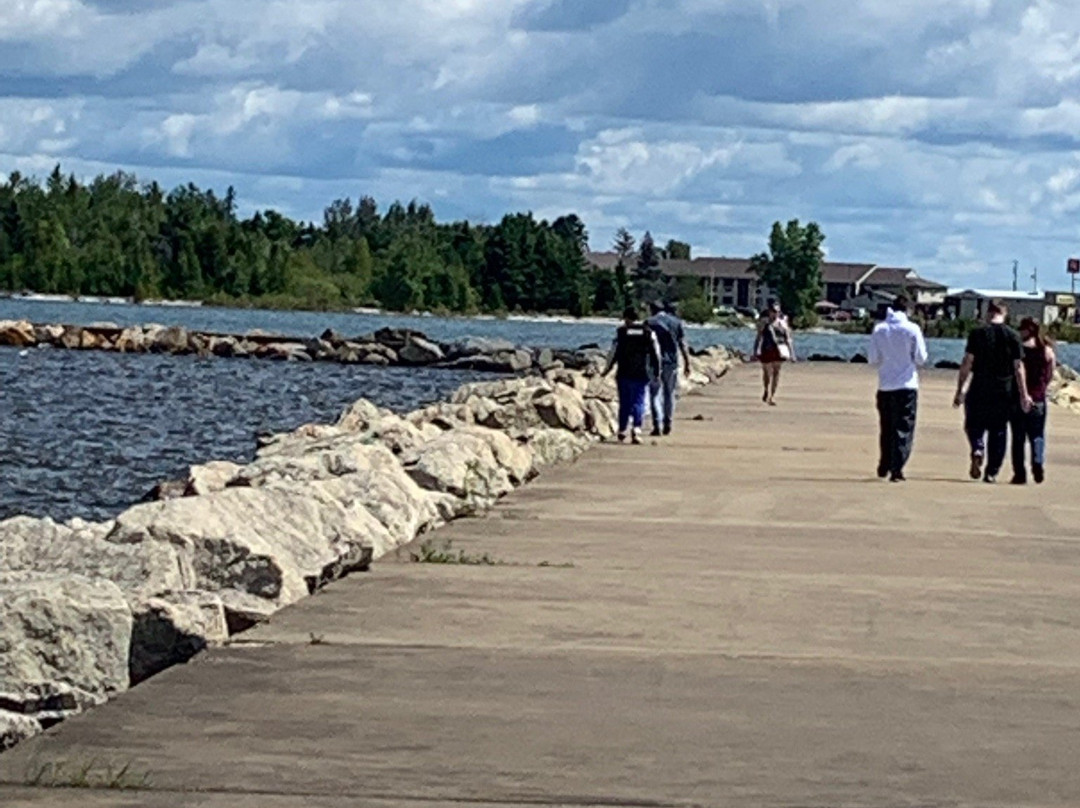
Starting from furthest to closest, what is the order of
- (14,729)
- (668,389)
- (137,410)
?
1. (137,410)
2. (668,389)
3. (14,729)

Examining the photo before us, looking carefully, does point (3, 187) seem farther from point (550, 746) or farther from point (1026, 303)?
point (550, 746)

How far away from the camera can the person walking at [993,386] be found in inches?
830

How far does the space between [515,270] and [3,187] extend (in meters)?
39.1

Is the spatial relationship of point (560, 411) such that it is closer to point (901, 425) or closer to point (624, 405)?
point (624, 405)

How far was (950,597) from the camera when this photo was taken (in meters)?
12.8

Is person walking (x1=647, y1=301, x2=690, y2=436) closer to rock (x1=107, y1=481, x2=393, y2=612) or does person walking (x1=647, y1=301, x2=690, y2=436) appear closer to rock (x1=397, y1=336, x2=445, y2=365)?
rock (x1=107, y1=481, x2=393, y2=612)

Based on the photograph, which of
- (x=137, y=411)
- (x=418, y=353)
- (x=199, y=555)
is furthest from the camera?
(x=418, y=353)

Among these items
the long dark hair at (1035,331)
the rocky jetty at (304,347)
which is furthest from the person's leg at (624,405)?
the rocky jetty at (304,347)

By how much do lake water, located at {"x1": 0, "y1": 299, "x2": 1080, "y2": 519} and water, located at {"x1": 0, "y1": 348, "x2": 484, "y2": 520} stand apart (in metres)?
0.03

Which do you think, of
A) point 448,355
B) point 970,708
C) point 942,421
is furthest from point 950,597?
point 448,355

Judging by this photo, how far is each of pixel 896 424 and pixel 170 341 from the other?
207 feet

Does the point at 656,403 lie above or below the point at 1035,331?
below

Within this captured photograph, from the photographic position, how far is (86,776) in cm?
747

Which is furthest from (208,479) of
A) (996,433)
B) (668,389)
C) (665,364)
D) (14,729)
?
(14,729)
